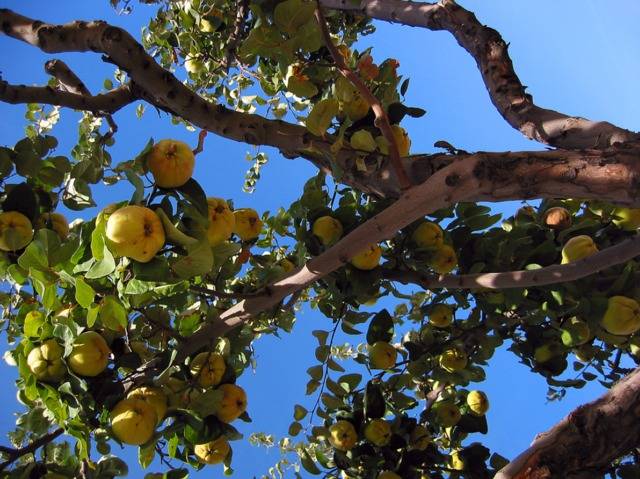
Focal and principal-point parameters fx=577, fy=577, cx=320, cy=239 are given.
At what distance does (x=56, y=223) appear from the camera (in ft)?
5.22

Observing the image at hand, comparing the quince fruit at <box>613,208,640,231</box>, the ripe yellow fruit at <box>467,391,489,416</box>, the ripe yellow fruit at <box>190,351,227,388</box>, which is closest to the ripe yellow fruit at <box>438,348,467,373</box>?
the ripe yellow fruit at <box>467,391,489,416</box>

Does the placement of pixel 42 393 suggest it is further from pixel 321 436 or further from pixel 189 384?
pixel 321 436

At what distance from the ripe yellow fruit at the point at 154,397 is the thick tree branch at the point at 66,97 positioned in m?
0.85

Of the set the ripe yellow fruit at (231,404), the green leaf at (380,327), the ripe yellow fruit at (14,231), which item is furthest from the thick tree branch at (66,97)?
the green leaf at (380,327)

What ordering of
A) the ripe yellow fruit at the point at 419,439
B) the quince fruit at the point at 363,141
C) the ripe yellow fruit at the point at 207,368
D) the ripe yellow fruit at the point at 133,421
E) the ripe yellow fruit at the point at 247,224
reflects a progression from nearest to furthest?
1. the ripe yellow fruit at the point at 133,421
2. the quince fruit at the point at 363,141
3. the ripe yellow fruit at the point at 207,368
4. the ripe yellow fruit at the point at 247,224
5. the ripe yellow fruit at the point at 419,439

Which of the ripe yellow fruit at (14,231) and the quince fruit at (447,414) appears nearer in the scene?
the ripe yellow fruit at (14,231)

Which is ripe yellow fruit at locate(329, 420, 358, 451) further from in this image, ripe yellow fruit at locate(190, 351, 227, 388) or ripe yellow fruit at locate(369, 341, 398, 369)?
ripe yellow fruit at locate(190, 351, 227, 388)

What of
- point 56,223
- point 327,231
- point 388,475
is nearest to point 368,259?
point 327,231

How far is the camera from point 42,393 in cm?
138

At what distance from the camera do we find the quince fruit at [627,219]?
205 cm

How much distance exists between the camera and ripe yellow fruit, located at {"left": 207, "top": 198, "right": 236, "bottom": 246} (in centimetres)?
134

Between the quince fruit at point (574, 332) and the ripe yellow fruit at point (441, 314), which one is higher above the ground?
the ripe yellow fruit at point (441, 314)

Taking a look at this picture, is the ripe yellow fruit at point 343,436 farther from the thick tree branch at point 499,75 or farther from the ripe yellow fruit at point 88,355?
the thick tree branch at point 499,75

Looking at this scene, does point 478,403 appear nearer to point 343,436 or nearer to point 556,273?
point 343,436
